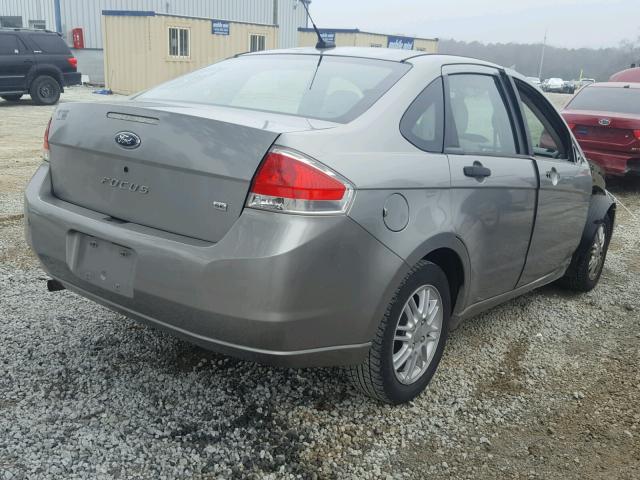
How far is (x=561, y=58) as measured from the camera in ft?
342

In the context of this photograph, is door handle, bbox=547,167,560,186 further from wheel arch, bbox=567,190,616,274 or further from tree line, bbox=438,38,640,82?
tree line, bbox=438,38,640,82

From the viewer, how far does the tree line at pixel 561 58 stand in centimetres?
8700

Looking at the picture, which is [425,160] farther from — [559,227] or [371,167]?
[559,227]

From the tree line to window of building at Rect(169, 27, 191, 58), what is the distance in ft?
212

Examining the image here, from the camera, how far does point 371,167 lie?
99.3 inches

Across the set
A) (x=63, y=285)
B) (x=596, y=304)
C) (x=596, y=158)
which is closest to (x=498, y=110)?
(x=596, y=304)

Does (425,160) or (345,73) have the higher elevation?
(345,73)

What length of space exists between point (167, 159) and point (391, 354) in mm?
1255

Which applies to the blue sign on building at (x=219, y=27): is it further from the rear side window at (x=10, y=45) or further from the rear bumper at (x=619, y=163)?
the rear bumper at (x=619, y=163)

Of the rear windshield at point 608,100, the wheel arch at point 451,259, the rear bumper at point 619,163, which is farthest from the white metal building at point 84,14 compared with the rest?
the wheel arch at point 451,259

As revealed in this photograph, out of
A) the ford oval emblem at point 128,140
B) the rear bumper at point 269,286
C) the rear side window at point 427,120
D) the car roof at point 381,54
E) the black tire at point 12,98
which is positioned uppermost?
the car roof at point 381,54

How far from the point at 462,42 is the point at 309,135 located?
8725cm

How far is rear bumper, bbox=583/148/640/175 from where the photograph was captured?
8539 millimetres

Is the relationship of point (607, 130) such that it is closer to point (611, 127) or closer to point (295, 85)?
point (611, 127)
